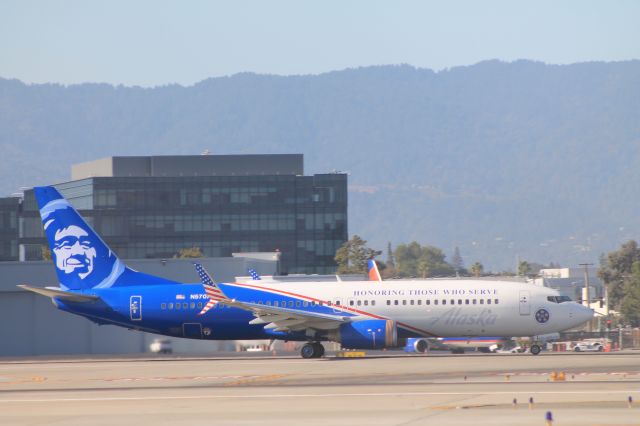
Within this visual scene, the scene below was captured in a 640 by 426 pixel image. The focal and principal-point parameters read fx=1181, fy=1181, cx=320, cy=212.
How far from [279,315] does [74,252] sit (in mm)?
10749

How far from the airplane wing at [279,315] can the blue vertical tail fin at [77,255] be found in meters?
4.31

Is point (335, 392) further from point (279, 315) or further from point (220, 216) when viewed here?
point (220, 216)

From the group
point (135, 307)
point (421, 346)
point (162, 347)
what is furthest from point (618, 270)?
point (135, 307)

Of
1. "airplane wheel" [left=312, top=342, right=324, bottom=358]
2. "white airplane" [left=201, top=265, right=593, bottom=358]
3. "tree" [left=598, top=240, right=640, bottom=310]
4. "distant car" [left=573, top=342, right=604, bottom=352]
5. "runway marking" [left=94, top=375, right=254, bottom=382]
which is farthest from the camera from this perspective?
"tree" [left=598, top=240, right=640, bottom=310]

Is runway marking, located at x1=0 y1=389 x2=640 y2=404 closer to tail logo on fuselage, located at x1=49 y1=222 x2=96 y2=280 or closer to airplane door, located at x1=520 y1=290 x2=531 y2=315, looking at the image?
airplane door, located at x1=520 y1=290 x2=531 y2=315

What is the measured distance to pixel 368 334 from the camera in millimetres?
53594

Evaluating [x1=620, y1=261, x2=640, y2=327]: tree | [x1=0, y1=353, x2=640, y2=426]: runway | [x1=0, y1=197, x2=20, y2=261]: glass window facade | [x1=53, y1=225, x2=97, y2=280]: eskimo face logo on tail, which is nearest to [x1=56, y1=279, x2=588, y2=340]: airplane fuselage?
[x1=53, y1=225, x2=97, y2=280]: eskimo face logo on tail

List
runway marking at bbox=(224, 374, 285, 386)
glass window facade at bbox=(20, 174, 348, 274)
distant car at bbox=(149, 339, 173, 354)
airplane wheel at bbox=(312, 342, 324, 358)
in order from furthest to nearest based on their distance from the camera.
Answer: glass window facade at bbox=(20, 174, 348, 274)
distant car at bbox=(149, 339, 173, 354)
airplane wheel at bbox=(312, 342, 324, 358)
runway marking at bbox=(224, 374, 285, 386)

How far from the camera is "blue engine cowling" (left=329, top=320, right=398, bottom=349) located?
53.6 meters

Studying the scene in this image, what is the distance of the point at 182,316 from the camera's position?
55844 mm

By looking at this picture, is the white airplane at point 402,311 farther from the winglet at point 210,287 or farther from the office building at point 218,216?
the office building at point 218,216

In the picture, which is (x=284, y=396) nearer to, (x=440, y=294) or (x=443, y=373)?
(x=443, y=373)

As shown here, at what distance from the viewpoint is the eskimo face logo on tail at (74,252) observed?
5681 cm

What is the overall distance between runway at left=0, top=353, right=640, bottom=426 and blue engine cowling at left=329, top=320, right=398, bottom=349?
1400 mm
